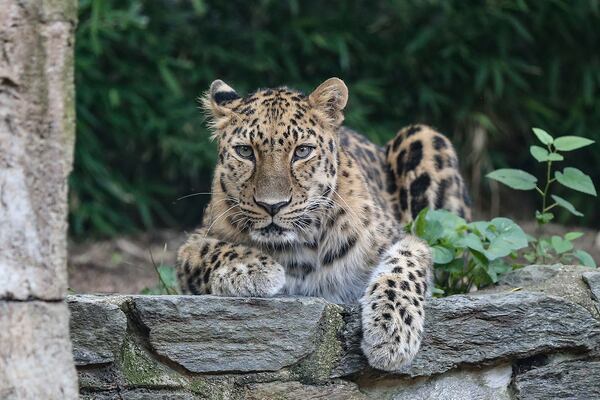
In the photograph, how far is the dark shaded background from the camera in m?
11.6

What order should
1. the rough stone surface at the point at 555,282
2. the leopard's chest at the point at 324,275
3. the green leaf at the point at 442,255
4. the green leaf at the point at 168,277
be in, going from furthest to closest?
the green leaf at the point at 168,277, the green leaf at the point at 442,255, the leopard's chest at the point at 324,275, the rough stone surface at the point at 555,282

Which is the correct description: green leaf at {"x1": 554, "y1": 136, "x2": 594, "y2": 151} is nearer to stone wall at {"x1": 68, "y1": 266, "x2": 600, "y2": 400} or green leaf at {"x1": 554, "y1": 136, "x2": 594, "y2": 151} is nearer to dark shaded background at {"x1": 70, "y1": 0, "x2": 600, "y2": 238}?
stone wall at {"x1": 68, "y1": 266, "x2": 600, "y2": 400}

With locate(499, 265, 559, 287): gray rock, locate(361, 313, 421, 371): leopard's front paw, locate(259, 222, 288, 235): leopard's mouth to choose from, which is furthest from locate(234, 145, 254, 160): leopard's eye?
locate(499, 265, 559, 287): gray rock

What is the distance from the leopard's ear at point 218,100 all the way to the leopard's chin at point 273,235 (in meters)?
0.74

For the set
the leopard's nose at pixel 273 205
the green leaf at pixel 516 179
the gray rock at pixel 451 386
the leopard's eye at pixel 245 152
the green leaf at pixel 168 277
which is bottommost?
the gray rock at pixel 451 386

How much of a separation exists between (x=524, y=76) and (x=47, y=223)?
30.0ft

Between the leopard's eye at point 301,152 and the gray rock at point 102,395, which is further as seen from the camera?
the leopard's eye at point 301,152

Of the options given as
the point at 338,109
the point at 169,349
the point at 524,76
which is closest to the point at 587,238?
the point at 524,76

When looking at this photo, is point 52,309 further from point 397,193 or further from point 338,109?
point 397,193

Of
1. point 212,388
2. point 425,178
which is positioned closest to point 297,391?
point 212,388

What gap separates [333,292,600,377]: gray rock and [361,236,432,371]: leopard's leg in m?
0.09

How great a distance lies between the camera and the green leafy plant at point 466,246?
6.31 m

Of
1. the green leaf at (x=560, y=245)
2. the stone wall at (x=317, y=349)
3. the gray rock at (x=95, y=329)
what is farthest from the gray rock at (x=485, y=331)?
the gray rock at (x=95, y=329)

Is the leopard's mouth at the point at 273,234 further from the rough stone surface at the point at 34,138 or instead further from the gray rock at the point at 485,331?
the rough stone surface at the point at 34,138
